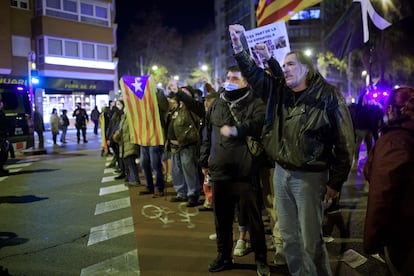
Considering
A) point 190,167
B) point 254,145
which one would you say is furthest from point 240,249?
point 190,167

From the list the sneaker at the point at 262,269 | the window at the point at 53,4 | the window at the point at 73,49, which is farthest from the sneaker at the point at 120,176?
the window at the point at 53,4

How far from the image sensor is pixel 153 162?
760 cm

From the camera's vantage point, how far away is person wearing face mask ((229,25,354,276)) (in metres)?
3.14

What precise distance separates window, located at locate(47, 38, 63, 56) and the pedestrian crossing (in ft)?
81.3

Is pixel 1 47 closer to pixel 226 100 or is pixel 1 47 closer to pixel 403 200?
pixel 226 100

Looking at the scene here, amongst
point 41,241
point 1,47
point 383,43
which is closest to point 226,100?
point 41,241

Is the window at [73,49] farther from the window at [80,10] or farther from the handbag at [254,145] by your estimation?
the handbag at [254,145]

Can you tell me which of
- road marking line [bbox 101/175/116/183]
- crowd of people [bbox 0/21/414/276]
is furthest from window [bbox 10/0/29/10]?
crowd of people [bbox 0/21/414/276]

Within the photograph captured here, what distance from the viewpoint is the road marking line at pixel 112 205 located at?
6875 millimetres

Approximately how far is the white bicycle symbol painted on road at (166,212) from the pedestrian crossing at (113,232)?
360 mm

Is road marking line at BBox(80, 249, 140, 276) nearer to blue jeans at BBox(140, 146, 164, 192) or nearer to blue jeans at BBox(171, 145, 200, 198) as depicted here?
blue jeans at BBox(171, 145, 200, 198)

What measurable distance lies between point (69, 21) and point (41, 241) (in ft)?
99.0

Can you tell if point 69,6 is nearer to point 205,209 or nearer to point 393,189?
point 205,209

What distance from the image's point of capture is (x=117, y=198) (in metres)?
7.77
